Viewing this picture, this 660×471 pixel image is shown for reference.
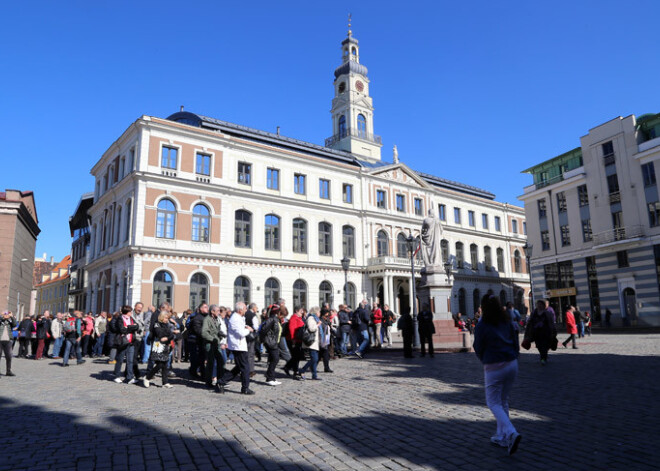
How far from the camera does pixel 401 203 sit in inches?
1785

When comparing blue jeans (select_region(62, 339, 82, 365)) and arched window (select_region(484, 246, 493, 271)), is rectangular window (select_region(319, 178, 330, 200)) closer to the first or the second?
arched window (select_region(484, 246, 493, 271))

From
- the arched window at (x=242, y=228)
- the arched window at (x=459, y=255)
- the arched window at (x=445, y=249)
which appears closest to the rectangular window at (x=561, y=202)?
the arched window at (x=445, y=249)

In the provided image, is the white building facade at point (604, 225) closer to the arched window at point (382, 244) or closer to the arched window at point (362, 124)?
the arched window at point (382, 244)

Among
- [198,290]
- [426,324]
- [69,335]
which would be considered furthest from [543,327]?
[198,290]

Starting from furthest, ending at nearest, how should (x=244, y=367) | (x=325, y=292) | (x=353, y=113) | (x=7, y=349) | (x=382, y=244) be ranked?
(x=353, y=113) < (x=382, y=244) < (x=325, y=292) < (x=7, y=349) < (x=244, y=367)

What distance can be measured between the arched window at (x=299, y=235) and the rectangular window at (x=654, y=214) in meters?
25.1

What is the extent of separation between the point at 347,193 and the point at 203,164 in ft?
44.0

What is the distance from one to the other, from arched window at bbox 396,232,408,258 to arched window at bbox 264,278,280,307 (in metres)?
13.0

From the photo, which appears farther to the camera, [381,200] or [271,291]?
[381,200]

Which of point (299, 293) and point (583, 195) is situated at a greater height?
point (583, 195)

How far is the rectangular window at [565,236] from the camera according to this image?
38609 mm

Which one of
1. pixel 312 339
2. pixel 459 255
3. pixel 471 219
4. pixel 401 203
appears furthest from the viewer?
pixel 471 219

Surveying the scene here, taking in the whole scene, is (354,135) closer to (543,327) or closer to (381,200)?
(381,200)

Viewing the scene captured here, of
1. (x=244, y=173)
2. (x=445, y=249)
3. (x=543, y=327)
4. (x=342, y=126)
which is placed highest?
(x=342, y=126)
